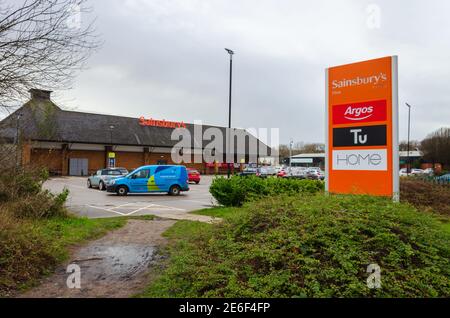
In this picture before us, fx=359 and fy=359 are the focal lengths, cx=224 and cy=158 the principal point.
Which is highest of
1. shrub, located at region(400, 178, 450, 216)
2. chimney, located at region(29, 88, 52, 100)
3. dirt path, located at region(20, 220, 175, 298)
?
chimney, located at region(29, 88, 52, 100)

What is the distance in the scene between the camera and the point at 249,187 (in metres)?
13.6

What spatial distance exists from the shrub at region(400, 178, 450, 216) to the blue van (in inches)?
466

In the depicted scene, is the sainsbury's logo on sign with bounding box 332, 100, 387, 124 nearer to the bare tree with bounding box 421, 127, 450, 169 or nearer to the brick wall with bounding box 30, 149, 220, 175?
the brick wall with bounding box 30, 149, 220, 175

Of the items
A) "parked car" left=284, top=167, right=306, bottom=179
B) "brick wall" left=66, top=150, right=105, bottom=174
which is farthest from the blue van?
"brick wall" left=66, top=150, right=105, bottom=174

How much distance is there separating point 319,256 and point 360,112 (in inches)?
248

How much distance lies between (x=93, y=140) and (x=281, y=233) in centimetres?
4145

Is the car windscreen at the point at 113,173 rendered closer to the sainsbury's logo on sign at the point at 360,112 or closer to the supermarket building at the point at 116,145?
the supermarket building at the point at 116,145

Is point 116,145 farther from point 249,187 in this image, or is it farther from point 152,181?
point 249,187

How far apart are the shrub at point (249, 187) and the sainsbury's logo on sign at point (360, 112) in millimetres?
4254

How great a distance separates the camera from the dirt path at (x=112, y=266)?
466 centimetres

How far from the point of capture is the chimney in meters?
7.59

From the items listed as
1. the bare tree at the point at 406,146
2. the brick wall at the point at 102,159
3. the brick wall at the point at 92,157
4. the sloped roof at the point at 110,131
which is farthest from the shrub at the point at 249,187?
the bare tree at the point at 406,146

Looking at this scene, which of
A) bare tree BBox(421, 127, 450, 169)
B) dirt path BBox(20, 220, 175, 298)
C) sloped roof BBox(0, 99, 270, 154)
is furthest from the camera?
bare tree BBox(421, 127, 450, 169)

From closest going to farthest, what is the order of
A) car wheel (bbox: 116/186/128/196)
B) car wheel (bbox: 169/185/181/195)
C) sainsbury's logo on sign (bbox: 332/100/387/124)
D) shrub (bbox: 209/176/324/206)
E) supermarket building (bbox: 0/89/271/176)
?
sainsbury's logo on sign (bbox: 332/100/387/124)
shrub (bbox: 209/176/324/206)
car wheel (bbox: 116/186/128/196)
car wheel (bbox: 169/185/181/195)
supermarket building (bbox: 0/89/271/176)
